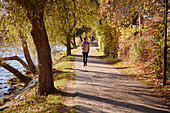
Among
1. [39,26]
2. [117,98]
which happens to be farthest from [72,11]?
[117,98]

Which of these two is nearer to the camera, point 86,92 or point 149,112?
point 149,112

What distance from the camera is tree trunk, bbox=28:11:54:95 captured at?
23.0 feet

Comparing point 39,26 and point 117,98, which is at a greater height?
point 39,26

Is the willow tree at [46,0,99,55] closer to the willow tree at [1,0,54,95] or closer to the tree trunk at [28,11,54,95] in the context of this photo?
the willow tree at [1,0,54,95]

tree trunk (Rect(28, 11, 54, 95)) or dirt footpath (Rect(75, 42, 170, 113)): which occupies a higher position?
tree trunk (Rect(28, 11, 54, 95))

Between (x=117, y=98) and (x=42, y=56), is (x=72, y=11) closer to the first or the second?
(x=42, y=56)

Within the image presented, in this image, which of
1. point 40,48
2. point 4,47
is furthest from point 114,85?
point 4,47

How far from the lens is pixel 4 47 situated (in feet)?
37.3

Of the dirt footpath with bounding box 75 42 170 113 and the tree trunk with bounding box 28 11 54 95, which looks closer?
the dirt footpath with bounding box 75 42 170 113

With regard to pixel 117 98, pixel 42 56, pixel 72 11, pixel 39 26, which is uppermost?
pixel 72 11

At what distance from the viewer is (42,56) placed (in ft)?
23.8

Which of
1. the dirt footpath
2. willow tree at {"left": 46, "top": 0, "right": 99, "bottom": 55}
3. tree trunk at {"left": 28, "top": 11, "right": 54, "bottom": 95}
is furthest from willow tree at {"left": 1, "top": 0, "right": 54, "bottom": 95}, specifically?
the dirt footpath

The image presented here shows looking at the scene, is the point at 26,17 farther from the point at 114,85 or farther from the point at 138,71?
the point at 138,71

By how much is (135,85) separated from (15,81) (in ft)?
37.8
